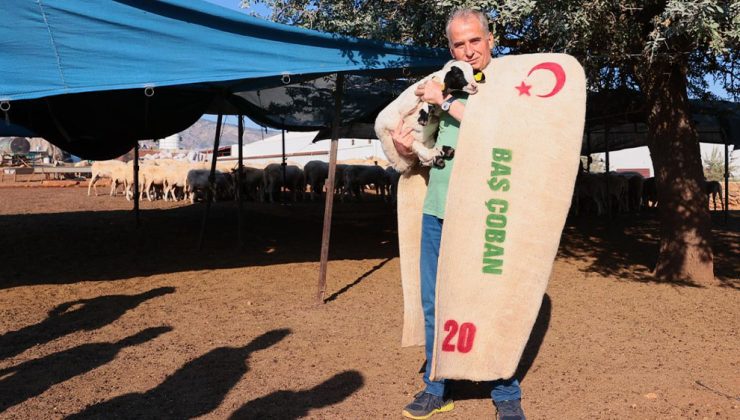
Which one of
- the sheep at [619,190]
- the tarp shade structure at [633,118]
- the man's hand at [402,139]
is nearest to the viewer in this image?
the man's hand at [402,139]

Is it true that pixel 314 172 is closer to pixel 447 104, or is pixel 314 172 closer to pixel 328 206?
pixel 328 206

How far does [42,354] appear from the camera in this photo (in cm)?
448

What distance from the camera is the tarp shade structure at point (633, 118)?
383 inches

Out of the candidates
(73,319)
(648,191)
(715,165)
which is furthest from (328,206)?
(715,165)

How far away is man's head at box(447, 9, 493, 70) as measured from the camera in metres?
2.87

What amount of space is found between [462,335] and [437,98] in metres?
1.12

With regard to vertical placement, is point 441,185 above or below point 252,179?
below

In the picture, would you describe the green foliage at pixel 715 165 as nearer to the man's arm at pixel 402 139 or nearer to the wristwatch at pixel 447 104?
the man's arm at pixel 402 139

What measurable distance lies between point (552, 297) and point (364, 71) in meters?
3.12

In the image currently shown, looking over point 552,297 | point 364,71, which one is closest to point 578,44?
point 364,71

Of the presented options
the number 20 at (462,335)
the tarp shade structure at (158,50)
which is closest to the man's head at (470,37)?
the number 20 at (462,335)

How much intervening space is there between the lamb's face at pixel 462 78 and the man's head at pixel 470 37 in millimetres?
101

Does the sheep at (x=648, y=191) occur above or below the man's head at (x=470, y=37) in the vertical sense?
below

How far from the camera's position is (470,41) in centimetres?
288
